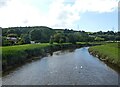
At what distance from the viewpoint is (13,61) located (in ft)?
A: 155

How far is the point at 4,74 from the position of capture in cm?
3756

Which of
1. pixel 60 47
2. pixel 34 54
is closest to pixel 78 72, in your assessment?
pixel 34 54

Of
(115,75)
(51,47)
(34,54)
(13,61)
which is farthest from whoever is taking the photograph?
(51,47)

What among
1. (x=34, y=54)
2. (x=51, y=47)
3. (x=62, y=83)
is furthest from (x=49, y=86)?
(x=51, y=47)

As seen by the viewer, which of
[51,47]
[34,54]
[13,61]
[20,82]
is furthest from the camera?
[51,47]

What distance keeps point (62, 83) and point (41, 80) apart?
3317 millimetres

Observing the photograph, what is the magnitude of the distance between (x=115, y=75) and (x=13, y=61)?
1930 centimetres

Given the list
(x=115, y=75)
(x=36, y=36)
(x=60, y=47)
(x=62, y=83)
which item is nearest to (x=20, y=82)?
(x=62, y=83)

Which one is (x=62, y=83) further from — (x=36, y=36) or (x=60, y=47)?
(x=36, y=36)

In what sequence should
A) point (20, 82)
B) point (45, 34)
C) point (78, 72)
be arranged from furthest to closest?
point (45, 34)
point (78, 72)
point (20, 82)

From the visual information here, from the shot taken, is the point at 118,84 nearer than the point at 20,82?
Yes

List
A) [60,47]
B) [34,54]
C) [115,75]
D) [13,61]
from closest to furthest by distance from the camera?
1. [115,75]
2. [13,61]
3. [34,54]
4. [60,47]

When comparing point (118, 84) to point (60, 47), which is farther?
point (60, 47)

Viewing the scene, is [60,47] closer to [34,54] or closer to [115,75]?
[34,54]
